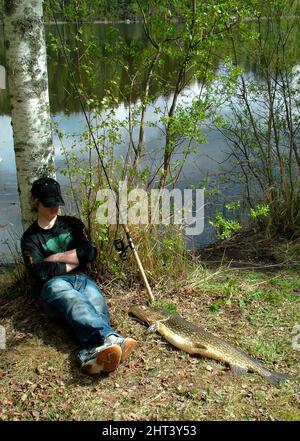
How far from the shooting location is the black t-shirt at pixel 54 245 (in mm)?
3748

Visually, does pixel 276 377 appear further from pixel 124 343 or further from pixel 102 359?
pixel 102 359

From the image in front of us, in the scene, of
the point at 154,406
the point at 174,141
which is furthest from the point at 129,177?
the point at 154,406

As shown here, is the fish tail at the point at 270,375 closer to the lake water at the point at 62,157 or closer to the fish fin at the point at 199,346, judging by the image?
the fish fin at the point at 199,346

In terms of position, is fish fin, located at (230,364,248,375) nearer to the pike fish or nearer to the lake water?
the pike fish

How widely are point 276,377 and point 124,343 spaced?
1042 mm

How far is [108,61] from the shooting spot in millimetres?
4633

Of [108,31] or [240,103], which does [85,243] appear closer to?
[108,31]

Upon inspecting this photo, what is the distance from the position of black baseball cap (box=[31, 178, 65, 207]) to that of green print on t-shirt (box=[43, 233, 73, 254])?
28 centimetres

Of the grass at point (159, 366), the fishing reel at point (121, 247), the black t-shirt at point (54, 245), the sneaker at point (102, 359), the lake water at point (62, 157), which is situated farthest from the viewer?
the lake water at point (62, 157)

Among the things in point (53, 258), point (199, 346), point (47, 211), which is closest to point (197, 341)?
point (199, 346)

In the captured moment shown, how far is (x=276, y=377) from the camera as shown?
3.36 meters

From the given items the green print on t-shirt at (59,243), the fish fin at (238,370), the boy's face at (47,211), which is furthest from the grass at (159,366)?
the boy's face at (47,211)

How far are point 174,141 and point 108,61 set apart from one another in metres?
0.97

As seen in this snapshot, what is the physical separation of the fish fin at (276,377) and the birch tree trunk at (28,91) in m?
2.22
